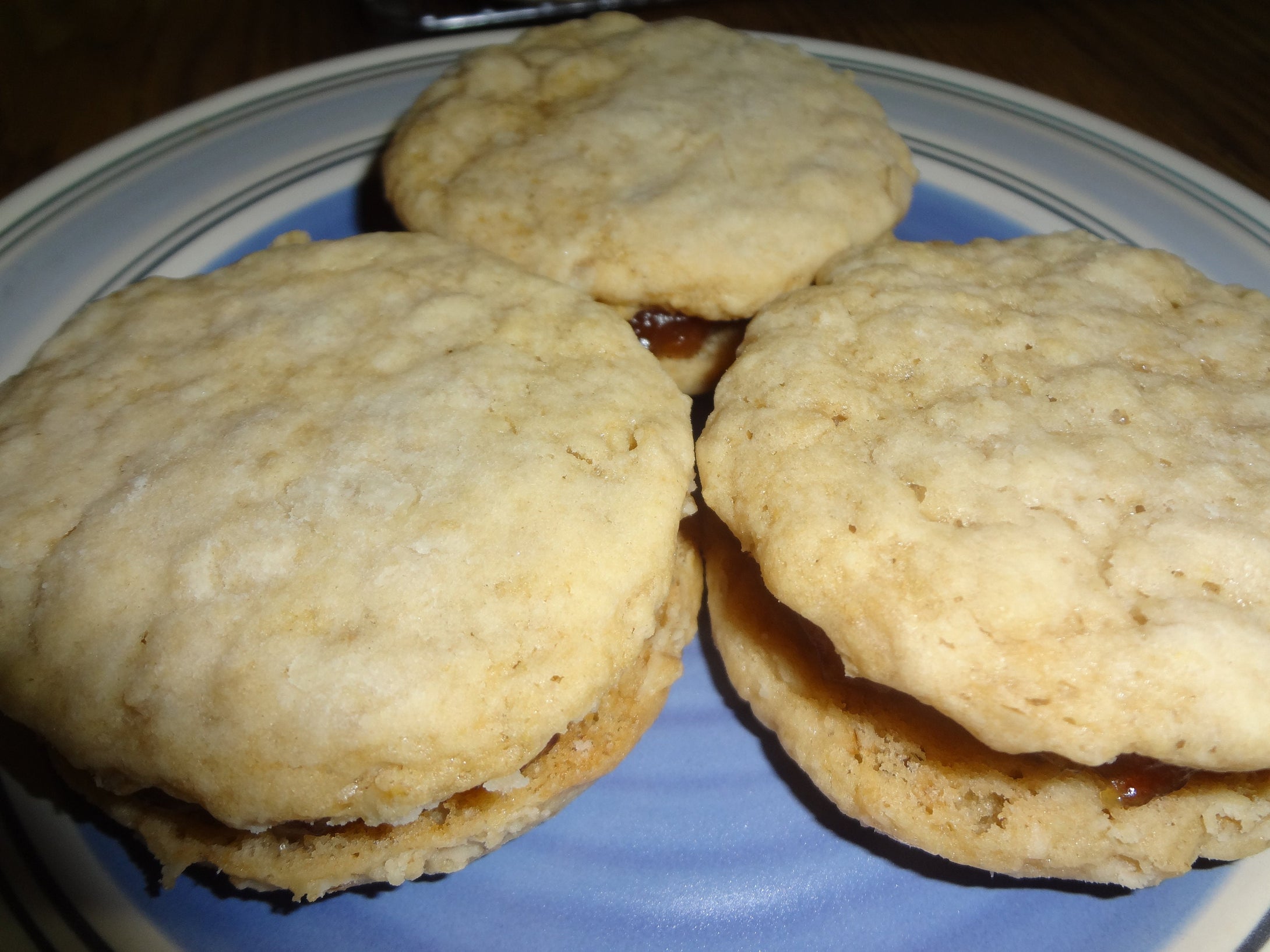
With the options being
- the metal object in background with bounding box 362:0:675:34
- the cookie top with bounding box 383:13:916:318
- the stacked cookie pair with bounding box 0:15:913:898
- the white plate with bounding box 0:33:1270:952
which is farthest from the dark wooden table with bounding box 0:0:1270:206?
the stacked cookie pair with bounding box 0:15:913:898

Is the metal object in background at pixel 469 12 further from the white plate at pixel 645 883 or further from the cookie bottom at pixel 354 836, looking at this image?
the cookie bottom at pixel 354 836

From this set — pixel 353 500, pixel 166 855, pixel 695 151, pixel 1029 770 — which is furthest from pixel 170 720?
pixel 695 151

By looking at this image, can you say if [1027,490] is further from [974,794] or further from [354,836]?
[354,836]

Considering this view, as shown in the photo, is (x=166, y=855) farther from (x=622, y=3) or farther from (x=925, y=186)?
(x=622, y=3)

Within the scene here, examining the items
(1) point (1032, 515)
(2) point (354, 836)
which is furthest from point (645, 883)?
(1) point (1032, 515)

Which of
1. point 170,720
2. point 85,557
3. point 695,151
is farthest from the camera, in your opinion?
point 695,151

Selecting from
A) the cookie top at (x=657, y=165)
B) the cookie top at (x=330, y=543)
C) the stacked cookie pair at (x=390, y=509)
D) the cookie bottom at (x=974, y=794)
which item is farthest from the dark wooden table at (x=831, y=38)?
the cookie bottom at (x=974, y=794)
